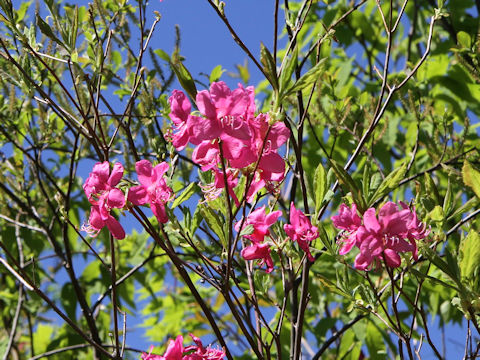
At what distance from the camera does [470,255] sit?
0.85 m

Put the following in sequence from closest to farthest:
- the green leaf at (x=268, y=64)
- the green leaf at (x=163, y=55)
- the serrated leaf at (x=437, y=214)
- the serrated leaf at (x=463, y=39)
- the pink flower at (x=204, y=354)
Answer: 1. the green leaf at (x=268, y=64)
2. the serrated leaf at (x=437, y=214)
3. the pink flower at (x=204, y=354)
4. the serrated leaf at (x=463, y=39)
5. the green leaf at (x=163, y=55)

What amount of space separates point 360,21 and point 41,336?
67.7 inches

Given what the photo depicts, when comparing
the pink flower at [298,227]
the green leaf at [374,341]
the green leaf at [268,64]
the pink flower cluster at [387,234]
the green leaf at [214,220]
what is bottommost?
the pink flower cluster at [387,234]

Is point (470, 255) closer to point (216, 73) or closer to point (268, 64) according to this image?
point (268, 64)

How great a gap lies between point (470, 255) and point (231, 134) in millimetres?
351

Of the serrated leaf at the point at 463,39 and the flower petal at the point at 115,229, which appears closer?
the flower petal at the point at 115,229

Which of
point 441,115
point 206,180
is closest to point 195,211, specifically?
point 206,180

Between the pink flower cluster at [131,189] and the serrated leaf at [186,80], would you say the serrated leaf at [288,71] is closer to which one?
the serrated leaf at [186,80]

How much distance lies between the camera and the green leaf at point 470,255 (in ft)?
2.78

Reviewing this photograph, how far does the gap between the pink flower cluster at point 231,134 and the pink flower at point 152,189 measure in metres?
0.09

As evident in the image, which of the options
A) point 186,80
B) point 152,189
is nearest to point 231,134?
point 186,80

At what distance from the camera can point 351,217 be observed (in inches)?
37.2

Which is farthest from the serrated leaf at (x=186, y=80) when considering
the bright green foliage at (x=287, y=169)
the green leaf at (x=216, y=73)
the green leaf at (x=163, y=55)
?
the green leaf at (x=163, y=55)

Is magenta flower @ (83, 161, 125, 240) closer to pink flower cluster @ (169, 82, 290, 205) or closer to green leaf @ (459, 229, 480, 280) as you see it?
pink flower cluster @ (169, 82, 290, 205)
